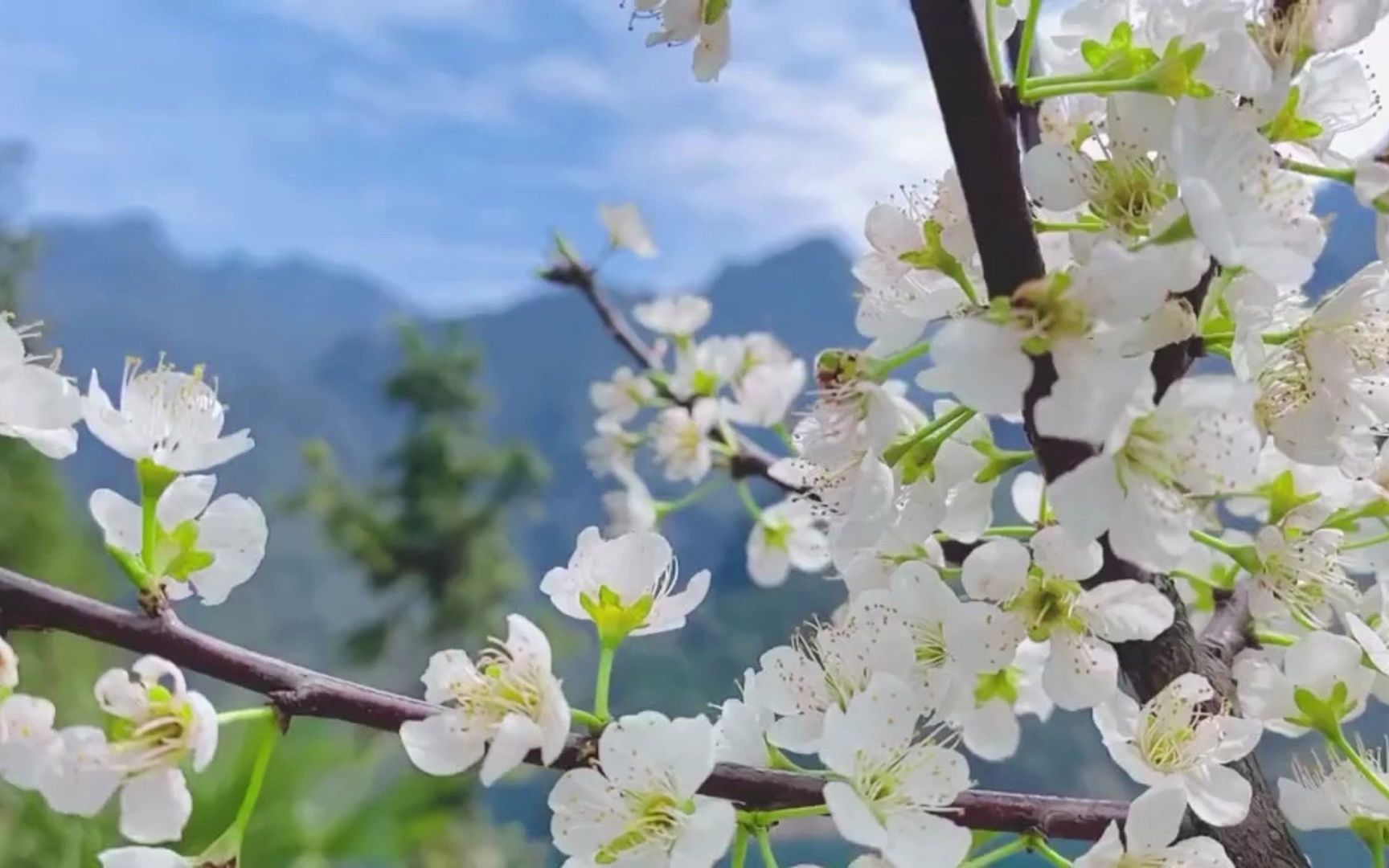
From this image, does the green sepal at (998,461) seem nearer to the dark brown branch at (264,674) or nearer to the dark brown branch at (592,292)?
the dark brown branch at (264,674)

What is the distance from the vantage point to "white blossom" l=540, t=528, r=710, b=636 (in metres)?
0.31

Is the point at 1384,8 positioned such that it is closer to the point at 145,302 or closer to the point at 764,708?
the point at 764,708

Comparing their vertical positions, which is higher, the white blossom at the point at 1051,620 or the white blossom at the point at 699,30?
the white blossom at the point at 699,30

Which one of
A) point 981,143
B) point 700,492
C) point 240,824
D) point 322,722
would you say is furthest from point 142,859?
point 322,722

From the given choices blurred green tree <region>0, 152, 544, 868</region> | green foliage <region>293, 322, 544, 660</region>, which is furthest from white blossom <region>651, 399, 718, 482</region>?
green foliage <region>293, 322, 544, 660</region>

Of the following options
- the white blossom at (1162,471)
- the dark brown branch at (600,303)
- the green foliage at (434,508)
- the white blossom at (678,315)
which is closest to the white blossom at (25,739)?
the white blossom at (1162,471)

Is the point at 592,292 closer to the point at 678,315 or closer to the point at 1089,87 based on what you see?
the point at 678,315

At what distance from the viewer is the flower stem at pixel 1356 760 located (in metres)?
0.30

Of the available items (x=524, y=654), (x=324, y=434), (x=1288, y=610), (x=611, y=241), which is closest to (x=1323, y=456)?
(x=1288, y=610)

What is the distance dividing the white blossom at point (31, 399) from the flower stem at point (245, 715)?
7 centimetres

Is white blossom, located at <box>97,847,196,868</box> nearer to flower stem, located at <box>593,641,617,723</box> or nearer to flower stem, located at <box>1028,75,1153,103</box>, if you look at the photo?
flower stem, located at <box>593,641,617,723</box>

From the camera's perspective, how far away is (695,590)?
0.30 metres

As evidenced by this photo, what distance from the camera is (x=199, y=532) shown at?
296 mm

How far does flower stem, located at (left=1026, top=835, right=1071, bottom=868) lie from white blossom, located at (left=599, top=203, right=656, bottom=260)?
0.66m
